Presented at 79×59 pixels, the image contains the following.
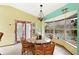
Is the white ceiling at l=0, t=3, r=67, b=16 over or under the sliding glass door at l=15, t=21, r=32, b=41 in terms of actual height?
over

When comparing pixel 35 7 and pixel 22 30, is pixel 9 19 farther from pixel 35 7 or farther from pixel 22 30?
pixel 35 7

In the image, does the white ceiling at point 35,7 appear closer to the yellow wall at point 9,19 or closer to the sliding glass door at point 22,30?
the yellow wall at point 9,19

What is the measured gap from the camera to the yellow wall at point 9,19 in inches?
86.8

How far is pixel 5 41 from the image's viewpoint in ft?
7.26

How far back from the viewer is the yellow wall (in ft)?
7.23

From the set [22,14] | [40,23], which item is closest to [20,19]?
[22,14]

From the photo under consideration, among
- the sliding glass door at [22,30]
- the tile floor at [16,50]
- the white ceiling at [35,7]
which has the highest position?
the white ceiling at [35,7]

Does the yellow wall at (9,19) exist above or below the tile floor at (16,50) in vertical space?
above

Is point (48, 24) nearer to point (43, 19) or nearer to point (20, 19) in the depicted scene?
point (43, 19)

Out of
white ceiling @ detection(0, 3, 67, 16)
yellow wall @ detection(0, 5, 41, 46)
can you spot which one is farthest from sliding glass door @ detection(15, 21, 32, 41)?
white ceiling @ detection(0, 3, 67, 16)

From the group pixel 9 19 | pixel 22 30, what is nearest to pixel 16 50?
pixel 22 30

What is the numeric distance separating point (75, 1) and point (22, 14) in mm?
832

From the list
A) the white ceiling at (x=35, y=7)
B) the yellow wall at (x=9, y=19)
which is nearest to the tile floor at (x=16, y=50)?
the yellow wall at (x=9, y=19)

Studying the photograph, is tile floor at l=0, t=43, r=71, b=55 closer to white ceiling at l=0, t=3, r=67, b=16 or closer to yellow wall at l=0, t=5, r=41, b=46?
yellow wall at l=0, t=5, r=41, b=46
